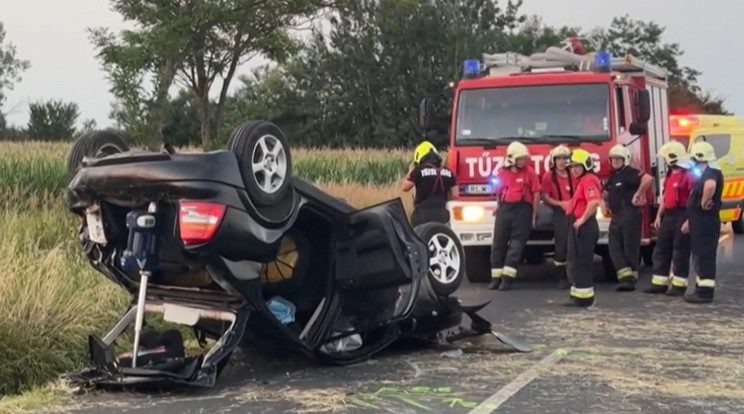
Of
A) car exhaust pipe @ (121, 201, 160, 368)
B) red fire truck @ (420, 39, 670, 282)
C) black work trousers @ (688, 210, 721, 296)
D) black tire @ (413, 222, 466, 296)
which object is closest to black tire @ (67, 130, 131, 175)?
car exhaust pipe @ (121, 201, 160, 368)

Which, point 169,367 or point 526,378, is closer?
point 169,367

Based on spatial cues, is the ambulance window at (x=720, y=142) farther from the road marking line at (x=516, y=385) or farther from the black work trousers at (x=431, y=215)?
the road marking line at (x=516, y=385)

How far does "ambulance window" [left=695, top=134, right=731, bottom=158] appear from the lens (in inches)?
717

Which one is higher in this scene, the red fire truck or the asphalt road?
the red fire truck

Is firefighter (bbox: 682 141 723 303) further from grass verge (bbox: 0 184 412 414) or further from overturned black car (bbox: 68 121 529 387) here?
grass verge (bbox: 0 184 412 414)

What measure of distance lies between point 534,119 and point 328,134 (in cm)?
4412

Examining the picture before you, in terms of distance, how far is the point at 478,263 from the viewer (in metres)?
12.5

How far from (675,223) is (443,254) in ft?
12.9

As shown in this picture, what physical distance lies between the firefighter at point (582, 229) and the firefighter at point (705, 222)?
97 centimetres

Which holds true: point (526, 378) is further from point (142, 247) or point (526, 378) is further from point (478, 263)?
point (478, 263)

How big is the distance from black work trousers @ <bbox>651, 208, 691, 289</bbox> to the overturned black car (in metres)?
3.77

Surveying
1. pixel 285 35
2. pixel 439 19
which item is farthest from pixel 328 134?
pixel 285 35

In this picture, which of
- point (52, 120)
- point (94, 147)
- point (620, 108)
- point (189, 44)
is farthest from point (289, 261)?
point (52, 120)

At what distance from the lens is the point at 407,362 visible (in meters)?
7.45
